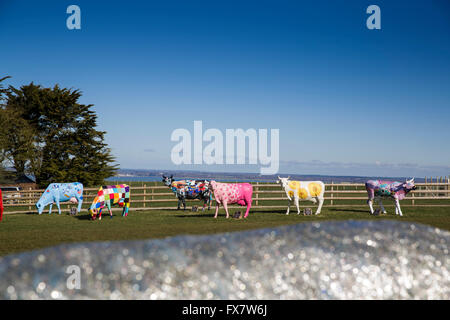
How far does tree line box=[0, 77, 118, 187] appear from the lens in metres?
28.4

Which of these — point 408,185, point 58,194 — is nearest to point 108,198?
point 58,194

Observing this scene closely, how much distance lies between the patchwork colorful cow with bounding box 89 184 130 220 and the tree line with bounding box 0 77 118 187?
16.7m

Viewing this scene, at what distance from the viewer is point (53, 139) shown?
3047 centimetres

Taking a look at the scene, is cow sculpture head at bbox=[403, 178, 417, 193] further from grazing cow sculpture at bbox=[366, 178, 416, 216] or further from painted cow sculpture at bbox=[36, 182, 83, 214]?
painted cow sculpture at bbox=[36, 182, 83, 214]

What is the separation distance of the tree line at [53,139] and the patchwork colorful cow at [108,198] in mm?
16691

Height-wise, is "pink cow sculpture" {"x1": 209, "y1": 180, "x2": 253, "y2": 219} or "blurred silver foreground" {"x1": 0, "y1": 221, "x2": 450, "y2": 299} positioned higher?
"blurred silver foreground" {"x1": 0, "y1": 221, "x2": 450, "y2": 299}

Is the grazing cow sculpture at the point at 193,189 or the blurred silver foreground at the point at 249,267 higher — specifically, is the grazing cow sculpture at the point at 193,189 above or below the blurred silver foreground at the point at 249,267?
below

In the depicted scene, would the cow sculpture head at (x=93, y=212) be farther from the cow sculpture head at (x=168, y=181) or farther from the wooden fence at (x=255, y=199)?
the cow sculpture head at (x=168, y=181)

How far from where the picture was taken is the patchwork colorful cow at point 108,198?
13.5 metres

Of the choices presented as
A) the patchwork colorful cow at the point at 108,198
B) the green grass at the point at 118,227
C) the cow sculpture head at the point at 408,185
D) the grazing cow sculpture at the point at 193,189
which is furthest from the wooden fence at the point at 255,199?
the cow sculpture head at the point at 408,185

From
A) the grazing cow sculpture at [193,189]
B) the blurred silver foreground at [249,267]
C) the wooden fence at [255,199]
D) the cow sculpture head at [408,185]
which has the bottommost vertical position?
the wooden fence at [255,199]

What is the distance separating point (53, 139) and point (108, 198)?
19914 mm

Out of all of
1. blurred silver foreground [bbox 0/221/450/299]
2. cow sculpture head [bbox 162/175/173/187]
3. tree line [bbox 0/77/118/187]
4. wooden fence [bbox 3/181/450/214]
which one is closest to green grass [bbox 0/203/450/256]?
wooden fence [bbox 3/181/450/214]
